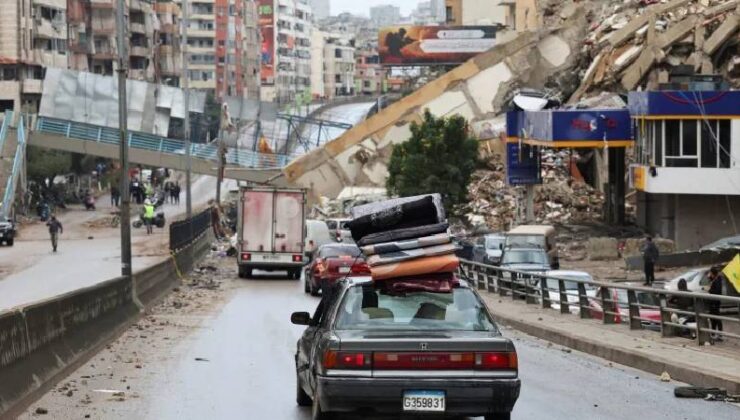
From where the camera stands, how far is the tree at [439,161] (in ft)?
242

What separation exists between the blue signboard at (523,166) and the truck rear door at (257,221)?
18.6 m

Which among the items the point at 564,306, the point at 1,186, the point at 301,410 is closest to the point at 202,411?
the point at 301,410

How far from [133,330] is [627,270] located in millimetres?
27182

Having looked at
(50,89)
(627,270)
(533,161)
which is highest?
(50,89)

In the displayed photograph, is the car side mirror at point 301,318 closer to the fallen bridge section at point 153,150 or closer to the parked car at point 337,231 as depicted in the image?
the parked car at point 337,231

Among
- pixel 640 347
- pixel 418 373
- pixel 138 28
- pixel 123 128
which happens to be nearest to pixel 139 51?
pixel 138 28

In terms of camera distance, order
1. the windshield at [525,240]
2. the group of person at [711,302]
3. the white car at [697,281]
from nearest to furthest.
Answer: the group of person at [711,302] → the white car at [697,281] → the windshield at [525,240]

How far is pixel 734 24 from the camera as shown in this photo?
62.5m

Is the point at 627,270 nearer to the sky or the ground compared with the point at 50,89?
nearer to the ground

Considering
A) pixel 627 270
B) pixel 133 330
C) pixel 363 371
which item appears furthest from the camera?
pixel 627 270

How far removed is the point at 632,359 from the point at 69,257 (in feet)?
140

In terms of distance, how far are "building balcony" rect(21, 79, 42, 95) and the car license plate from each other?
310 ft

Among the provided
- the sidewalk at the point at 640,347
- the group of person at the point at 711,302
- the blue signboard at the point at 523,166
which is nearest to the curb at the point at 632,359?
the sidewalk at the point at 640,347

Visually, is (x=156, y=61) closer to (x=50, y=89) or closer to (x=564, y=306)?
(x=50, y=89)
